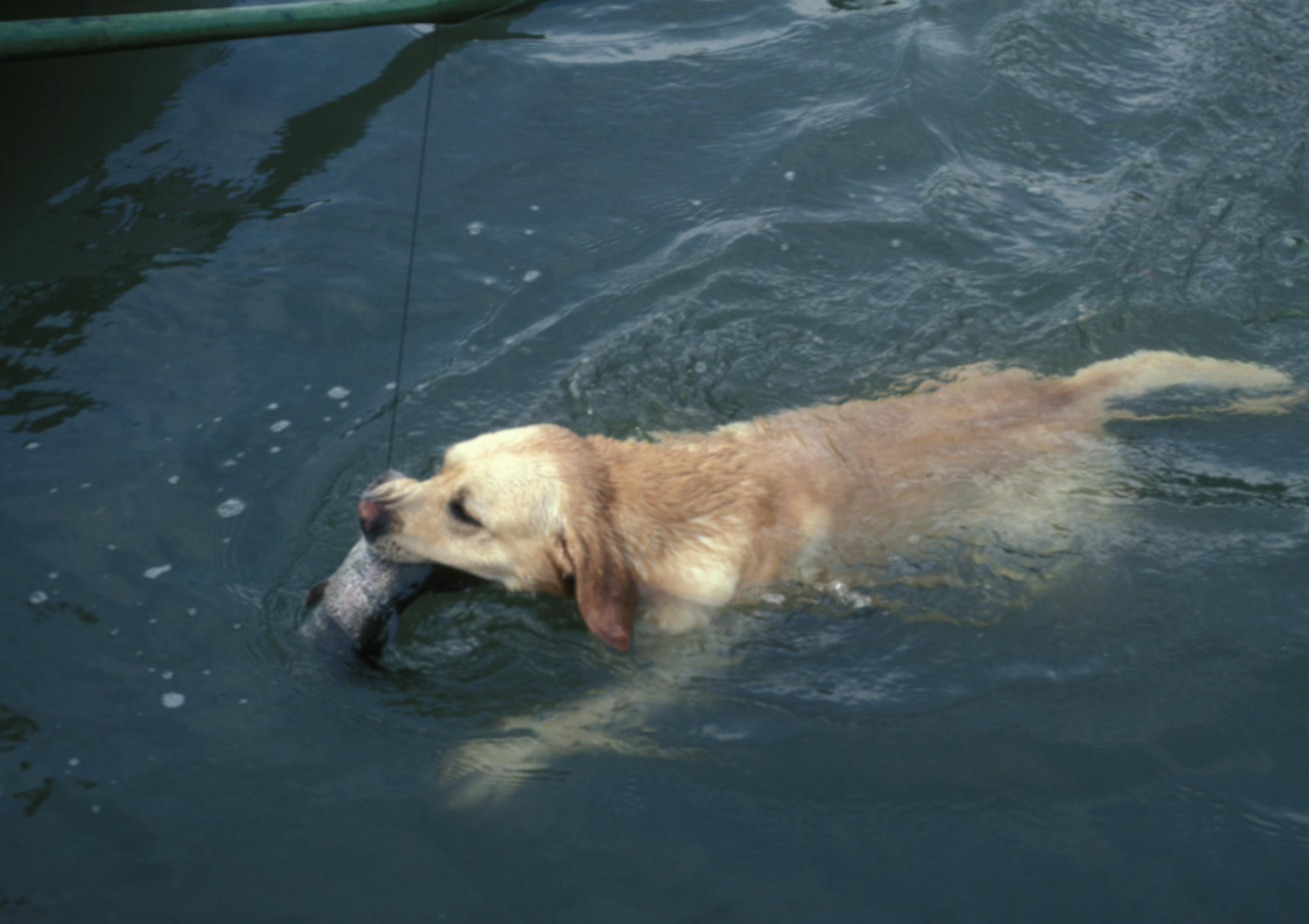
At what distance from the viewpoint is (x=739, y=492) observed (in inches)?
179

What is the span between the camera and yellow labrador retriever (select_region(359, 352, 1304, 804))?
420 cm

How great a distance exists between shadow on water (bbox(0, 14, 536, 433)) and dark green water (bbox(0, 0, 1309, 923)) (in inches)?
1.1

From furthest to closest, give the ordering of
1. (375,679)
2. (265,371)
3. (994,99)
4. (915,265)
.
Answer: (994,99) < (915,265) < (265,371) < (375,679)

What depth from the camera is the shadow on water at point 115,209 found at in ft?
19.2

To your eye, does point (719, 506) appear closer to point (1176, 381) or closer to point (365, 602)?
point (365, 602)

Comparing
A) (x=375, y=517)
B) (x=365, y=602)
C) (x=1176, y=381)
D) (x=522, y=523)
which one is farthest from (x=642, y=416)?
(x=1176, y=381)

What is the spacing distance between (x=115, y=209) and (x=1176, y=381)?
20.8 ft

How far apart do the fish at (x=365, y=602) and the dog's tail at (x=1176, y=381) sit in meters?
3.14

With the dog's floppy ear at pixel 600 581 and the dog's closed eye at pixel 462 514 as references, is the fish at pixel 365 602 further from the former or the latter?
the dog's floppy ear at pixel 600 581

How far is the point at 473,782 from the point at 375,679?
67 centimetres

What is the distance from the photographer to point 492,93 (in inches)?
320

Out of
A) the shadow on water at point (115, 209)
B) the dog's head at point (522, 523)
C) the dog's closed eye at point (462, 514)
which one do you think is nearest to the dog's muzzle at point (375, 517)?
the dog's head at point (522, 523)

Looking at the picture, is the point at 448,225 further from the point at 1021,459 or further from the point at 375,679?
the point at 1021,459

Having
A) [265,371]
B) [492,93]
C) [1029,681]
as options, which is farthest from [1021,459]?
[492,93]
